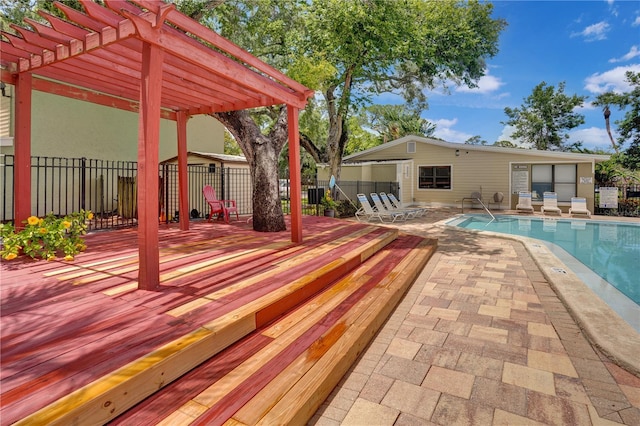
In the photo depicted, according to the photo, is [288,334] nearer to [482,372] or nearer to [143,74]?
[482,372]

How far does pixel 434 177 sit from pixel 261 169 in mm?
13544

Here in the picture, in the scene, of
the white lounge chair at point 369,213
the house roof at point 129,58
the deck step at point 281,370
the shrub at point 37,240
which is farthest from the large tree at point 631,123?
the shrub at point 37,240

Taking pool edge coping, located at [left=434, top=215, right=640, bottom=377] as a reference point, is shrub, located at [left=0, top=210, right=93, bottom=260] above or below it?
above

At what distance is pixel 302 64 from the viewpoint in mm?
7840

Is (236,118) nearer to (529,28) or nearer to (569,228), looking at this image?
(569,228)

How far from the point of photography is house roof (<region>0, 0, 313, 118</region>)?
2789mm

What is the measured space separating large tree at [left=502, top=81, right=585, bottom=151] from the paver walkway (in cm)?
2973

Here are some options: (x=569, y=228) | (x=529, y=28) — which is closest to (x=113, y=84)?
(x=569, y=228)

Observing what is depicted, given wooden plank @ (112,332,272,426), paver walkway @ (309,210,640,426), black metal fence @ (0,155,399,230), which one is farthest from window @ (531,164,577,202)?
wooden plank @ (112,332,272,426)

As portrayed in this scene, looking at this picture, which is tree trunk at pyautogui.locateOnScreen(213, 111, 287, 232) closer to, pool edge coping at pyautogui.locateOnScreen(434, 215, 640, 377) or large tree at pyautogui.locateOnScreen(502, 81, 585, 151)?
pool edge coping at pyautogui.locateOnScreen(434, 215, 640, 377)

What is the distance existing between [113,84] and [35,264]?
2.78m

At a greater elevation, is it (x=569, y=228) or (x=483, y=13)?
(x=483, y=13)

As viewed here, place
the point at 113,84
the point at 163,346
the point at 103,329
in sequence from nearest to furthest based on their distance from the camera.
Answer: the point at 163,346
the point at 103,329
the point at 113,84

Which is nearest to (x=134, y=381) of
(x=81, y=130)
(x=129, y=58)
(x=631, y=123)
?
(x=129, y=58)
